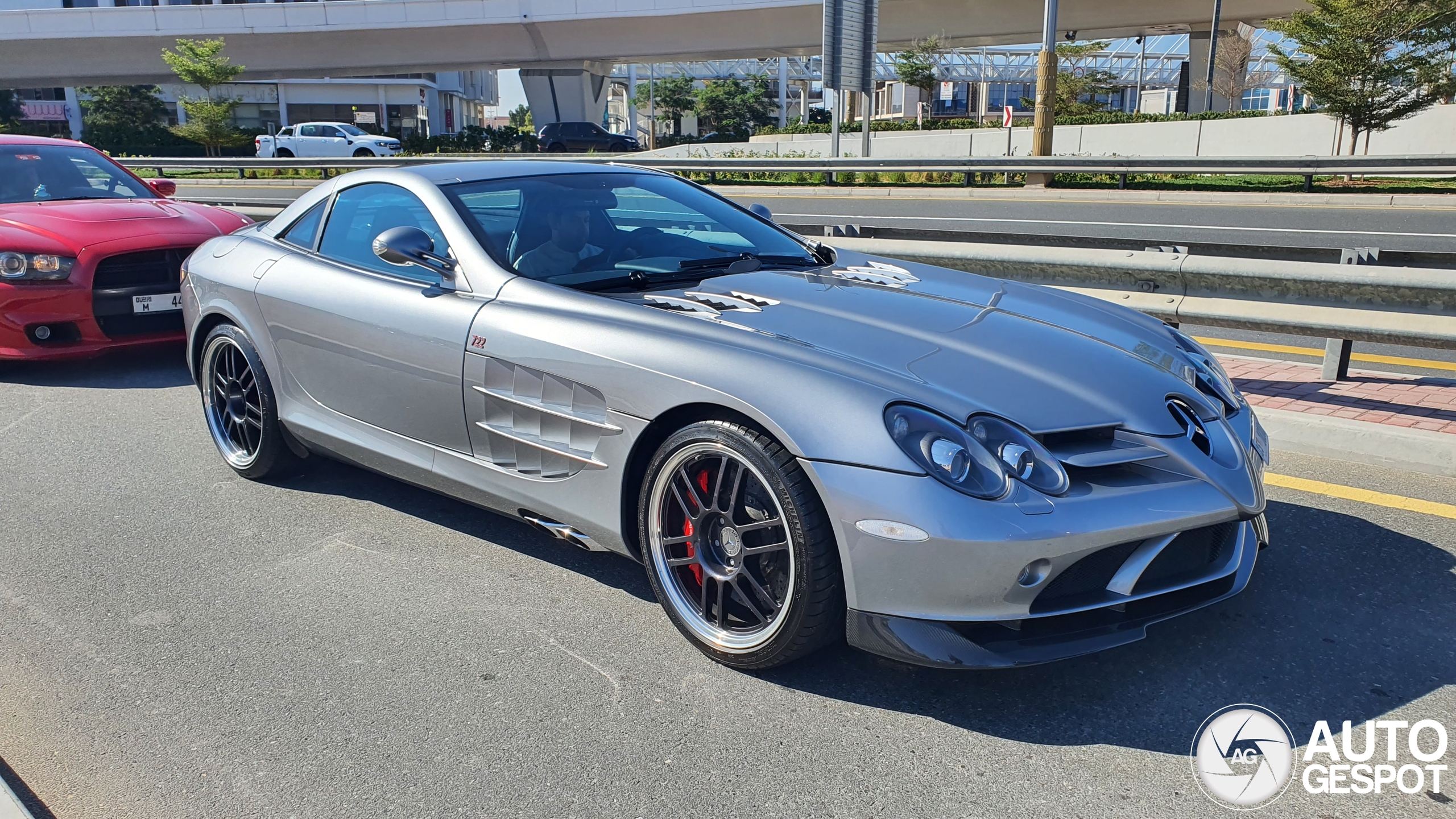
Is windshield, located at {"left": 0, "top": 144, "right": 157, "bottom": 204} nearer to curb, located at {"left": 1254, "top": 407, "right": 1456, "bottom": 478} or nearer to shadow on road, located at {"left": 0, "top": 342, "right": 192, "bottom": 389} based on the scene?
shadow on road, located at {"left": 0, "top": 342, "right": 192, "bottom": 389}

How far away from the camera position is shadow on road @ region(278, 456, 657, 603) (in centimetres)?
392

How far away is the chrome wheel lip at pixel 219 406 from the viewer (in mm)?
4941

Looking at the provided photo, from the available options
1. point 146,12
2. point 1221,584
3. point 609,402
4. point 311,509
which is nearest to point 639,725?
point 609,402

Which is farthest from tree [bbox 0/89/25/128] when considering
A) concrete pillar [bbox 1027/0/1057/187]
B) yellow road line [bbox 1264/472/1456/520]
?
yellow road line [bbox 1264/472/1456/520]

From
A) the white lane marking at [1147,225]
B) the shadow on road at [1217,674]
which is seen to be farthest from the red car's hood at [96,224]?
the white lane marking at [1147,225]

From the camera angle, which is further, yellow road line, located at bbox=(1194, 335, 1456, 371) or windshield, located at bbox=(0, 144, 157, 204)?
windshield, located at bbox=(0, 144, 157, 204)

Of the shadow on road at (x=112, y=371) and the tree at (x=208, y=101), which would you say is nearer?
the shadow on road at (x=112, y=371)

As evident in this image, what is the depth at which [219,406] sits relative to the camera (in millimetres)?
5070

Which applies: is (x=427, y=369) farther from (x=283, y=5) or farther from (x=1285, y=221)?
(x=283, y=5)

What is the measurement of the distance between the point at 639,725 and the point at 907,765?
27.1 inches

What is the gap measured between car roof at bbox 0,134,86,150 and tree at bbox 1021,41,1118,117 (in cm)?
3463

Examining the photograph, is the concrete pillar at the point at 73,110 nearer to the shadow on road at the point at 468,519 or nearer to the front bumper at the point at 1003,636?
the shadow on road at the point at 468,519

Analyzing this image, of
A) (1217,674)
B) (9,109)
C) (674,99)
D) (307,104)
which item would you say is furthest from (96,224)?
(674,99)

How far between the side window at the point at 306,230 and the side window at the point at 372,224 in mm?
88
